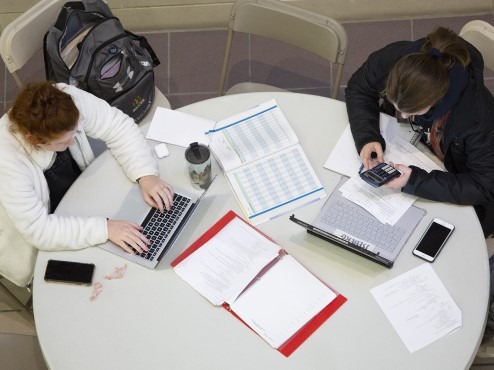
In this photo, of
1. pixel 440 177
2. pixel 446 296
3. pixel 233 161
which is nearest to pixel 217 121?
pixel 233 161

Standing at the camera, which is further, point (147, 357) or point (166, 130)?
point (166, 130)

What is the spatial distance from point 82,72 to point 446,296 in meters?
1.65

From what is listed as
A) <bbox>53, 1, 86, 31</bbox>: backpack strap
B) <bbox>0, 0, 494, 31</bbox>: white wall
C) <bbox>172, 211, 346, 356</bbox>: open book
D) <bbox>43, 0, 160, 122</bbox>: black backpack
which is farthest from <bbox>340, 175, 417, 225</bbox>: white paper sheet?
<bbox>0, 0, 494, 31</bbox>: white wall

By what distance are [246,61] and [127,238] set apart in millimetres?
1878

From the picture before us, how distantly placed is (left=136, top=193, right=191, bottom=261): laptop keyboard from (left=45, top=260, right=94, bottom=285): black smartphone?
0.17 metres

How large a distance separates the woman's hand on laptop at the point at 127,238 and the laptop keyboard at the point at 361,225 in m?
0.61

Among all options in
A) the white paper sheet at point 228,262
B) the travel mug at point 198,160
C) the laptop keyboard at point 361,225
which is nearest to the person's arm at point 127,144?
the travel mug at point 198,160

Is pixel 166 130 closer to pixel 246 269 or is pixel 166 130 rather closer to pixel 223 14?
pixel 246 269

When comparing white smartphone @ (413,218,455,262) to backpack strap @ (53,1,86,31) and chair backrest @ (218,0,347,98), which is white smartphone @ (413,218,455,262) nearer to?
chair backrest @ (218,0,347,98)

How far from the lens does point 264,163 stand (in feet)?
7.06

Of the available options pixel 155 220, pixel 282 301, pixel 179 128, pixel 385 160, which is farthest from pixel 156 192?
pixel 385 160

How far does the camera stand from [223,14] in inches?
139

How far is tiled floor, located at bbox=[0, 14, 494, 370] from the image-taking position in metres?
3.44

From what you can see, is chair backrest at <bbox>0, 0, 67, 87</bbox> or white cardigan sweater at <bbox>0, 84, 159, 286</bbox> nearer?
white cardigan sweater at <bbox>0, 84, 159, 286</bbox>
